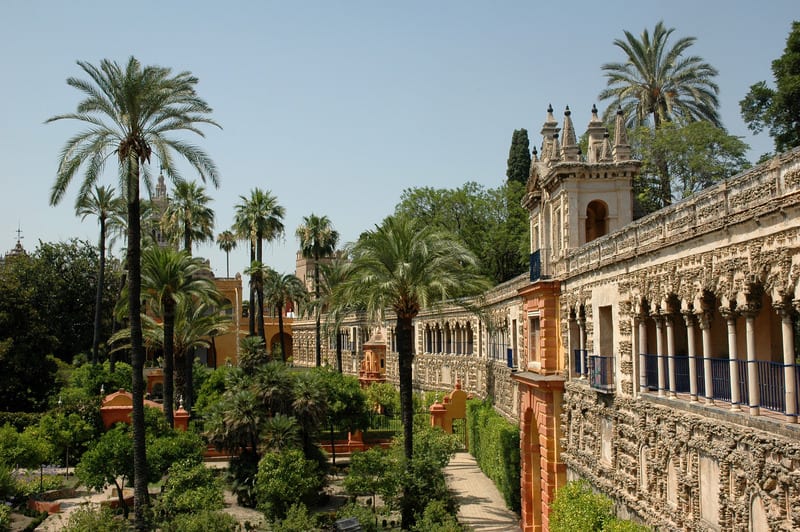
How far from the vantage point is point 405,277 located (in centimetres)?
2731

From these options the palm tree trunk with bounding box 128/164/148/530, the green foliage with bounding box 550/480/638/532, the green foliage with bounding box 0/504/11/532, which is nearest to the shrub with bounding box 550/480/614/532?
the green foliage with bounding box 550/480/638/532

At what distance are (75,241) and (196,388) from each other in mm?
17798

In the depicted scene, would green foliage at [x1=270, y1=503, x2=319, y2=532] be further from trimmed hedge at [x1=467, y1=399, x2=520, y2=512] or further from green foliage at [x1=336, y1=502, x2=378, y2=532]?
trimmed hedge at [x1=467, y1=399, x2=520, y2=512]

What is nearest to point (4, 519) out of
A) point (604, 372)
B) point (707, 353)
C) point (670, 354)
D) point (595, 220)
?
point (604, 372)

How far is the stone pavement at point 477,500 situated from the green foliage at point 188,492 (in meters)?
8.68

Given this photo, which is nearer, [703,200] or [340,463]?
[703,200]

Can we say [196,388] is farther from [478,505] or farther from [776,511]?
[776,511]

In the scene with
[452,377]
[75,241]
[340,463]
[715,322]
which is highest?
[75,241]

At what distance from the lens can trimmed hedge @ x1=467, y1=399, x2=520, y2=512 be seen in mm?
30516

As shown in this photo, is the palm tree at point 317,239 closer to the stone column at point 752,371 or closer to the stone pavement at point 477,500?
the stone pavement at point 477,500

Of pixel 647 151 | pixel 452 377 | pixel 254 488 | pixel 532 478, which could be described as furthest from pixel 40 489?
pixel 647 151

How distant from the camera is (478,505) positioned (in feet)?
106

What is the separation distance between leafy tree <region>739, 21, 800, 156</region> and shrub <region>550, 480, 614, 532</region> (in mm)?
20886

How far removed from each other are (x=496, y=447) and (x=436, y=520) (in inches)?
343
